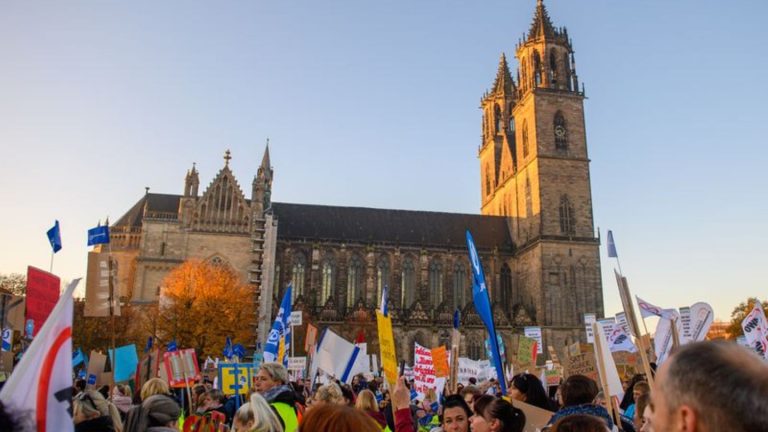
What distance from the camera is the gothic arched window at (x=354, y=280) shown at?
55.1 metres

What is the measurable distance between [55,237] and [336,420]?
14.5m

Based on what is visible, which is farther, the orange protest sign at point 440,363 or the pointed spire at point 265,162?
the pointed spire at point 265,162

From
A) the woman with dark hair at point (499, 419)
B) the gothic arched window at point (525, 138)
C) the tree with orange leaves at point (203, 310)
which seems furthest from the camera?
the gothic arched window at point (525, 138)

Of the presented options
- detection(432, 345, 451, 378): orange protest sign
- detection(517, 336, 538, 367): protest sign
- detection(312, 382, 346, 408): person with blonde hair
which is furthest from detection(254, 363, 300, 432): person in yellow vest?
detection(517, 336, 538, 367): protest sign

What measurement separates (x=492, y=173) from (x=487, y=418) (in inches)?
2489

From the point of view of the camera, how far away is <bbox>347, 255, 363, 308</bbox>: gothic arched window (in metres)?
55.1

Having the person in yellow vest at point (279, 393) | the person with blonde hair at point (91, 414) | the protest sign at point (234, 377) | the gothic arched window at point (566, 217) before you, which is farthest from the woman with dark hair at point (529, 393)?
the gothic arched window at point (566, 217)

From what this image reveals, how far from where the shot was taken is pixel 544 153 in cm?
5334

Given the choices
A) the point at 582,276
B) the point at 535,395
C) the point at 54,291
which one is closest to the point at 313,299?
the point at 582,276

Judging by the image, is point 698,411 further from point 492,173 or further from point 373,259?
point 492,173

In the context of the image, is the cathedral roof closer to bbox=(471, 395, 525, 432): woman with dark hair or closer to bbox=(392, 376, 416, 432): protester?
bbox=(392, 376, 416, 432): protester

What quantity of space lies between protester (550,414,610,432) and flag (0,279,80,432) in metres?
2.44

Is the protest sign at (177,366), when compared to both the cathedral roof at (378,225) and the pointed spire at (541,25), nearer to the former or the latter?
the cathedral roof at (378,225)

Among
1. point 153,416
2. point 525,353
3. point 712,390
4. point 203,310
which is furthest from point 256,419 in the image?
point 203,310
